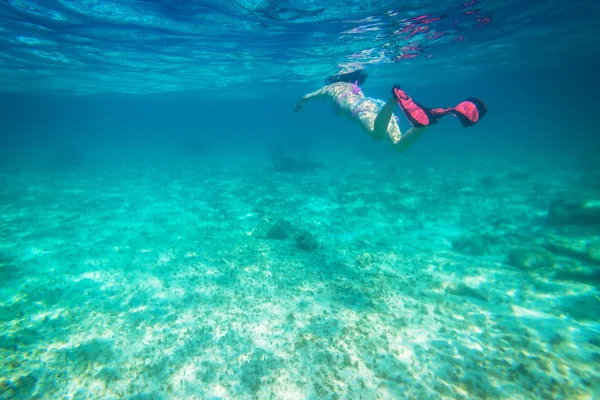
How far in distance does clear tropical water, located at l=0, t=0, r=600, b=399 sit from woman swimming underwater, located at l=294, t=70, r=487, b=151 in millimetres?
4099

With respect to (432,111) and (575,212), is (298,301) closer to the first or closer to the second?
(432,111)

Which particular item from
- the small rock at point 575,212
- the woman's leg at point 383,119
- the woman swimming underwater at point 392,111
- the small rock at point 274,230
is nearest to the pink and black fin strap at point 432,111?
the woman swimming underwater at point 392,111

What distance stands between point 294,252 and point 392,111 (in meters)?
5.86

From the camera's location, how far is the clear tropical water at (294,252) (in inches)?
196

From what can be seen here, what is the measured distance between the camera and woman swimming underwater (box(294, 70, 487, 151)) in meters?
5.10

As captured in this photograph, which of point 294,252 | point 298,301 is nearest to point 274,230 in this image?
point 294,252

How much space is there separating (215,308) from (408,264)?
605 cm

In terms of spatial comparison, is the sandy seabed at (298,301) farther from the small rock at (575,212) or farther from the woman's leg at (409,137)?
the woman's leg at (409,137)

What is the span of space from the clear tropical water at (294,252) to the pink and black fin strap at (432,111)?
14.2 feet

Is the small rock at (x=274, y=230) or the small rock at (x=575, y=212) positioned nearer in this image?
the small rock at (x=274, y=230)

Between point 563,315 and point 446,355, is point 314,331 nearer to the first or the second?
point 446,355

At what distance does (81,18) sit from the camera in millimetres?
12477

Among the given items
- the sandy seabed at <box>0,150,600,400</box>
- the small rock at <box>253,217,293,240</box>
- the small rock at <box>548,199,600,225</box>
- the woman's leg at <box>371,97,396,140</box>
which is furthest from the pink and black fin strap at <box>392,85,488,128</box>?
the small rock at <box>548,199,600,225</box>

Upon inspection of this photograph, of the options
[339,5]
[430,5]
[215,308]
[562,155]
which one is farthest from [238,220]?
[562,155]
